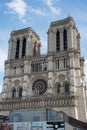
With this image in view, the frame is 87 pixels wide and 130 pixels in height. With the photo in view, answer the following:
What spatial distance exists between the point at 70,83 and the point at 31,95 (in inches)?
367

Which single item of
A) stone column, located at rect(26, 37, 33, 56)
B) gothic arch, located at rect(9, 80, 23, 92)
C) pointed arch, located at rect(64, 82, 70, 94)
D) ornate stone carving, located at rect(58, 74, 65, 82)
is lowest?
pointed arch, located at rect(64, 82, 70, 94)

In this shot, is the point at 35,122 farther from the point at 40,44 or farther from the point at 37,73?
the point at 40,44

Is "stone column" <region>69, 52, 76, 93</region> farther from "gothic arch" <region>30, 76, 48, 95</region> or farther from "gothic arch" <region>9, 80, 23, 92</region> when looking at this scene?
"gothic arch" <region>9, 80, 23, 92</region>

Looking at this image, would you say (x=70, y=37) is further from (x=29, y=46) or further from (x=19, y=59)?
(x=19, y=59)

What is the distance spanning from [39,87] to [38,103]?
16.6 feet

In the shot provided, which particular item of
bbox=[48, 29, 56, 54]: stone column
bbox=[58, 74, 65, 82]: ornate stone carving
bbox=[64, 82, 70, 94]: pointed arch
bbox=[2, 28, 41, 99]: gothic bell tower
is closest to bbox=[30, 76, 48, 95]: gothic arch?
bbox=[2, 28, 41, 99]: gothic bell tower

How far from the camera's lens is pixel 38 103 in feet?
154

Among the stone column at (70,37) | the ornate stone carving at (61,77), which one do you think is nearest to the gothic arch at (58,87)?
the ornate stone carving at (61,77)

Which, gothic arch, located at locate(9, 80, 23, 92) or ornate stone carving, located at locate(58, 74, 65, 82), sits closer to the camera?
ornate stone carving, located at locate(58, 74, 65, 82)

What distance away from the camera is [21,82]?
52344 millimetres

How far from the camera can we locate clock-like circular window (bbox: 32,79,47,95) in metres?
50.2

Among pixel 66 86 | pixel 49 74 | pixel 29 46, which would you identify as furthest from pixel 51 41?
pixel 66 86

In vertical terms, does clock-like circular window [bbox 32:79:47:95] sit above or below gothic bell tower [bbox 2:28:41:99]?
below

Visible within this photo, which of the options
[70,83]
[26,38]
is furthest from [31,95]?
[26,38]
